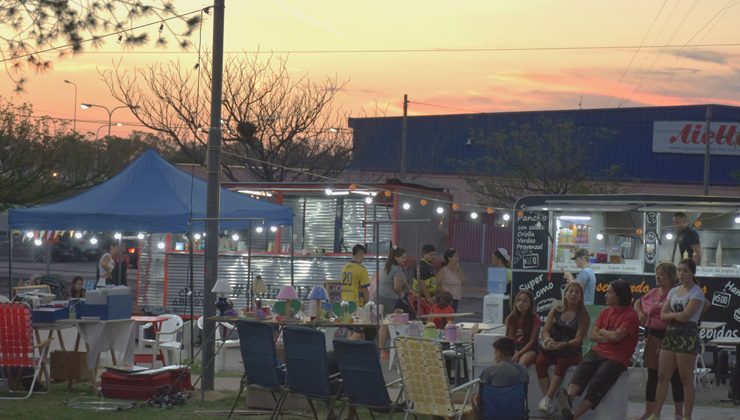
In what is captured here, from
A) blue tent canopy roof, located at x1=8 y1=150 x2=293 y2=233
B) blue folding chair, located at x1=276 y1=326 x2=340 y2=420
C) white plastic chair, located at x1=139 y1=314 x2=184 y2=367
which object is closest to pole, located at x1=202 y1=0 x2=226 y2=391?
blue tent canopy roof, located at x1=8 y1=150 x2=293 y2=233

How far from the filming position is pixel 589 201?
1647cm

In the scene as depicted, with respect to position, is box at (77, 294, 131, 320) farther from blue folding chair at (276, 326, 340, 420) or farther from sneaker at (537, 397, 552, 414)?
sneaker at (537, 397, 552, 414)

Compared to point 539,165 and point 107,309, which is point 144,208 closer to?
point 107,309

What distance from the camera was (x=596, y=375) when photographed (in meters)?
10.5

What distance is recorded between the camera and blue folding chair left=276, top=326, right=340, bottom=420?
34.1 feet

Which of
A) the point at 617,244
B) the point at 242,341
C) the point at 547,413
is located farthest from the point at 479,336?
the point at 617,244

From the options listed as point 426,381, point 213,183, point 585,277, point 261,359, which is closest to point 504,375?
point 426,381

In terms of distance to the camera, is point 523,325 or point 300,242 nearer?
point 523,325

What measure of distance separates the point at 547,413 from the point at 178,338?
27.6ft

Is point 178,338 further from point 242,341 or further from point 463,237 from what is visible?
point 463,237

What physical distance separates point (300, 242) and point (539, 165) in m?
17.4

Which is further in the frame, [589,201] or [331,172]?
[331,172]

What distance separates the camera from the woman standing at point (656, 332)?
440 inches

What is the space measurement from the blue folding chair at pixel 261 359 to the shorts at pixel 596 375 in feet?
8.74
